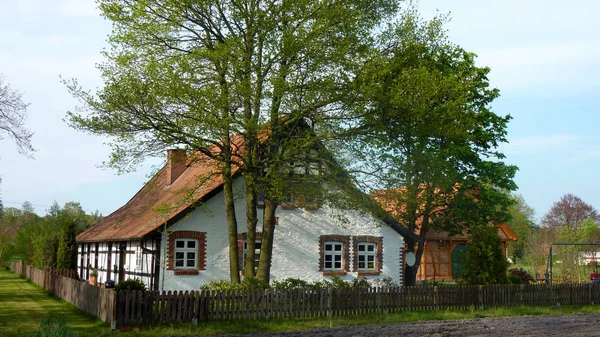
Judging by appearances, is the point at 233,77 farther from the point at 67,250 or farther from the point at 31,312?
the point at 67,250

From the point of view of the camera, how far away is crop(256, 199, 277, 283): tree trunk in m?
22.9

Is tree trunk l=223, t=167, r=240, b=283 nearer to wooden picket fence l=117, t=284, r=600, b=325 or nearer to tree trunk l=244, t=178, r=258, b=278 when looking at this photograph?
tree trunk l=244, t=178, r=258, b=278

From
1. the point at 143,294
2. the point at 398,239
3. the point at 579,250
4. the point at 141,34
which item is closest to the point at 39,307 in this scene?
the point at 143,294

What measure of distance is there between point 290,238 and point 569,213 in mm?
68832

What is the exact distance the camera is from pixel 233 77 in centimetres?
2022

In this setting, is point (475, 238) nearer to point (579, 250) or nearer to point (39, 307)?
point (579, 250)

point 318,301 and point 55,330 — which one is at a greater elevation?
point 55,330

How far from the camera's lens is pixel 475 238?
25.1 meters

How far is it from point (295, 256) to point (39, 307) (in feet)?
33.0

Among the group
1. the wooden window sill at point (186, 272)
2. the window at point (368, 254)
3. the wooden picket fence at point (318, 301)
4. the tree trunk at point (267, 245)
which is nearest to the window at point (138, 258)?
the wooden window sill at point (186, 272)

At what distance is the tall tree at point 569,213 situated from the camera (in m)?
85.4

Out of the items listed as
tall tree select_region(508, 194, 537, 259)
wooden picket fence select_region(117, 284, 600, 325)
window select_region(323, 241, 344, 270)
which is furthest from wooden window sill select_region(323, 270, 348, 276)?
tall tree select_region(508, 194, 537, 259)

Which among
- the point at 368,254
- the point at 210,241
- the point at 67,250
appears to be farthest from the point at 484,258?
the point at 67,250

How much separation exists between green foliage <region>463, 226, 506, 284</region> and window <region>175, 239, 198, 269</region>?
10.3 meters
